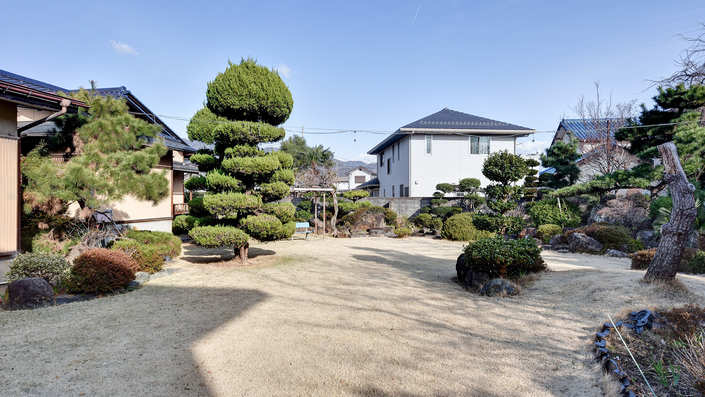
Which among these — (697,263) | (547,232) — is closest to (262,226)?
(697,263)

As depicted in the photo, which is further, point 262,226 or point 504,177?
point 504,177

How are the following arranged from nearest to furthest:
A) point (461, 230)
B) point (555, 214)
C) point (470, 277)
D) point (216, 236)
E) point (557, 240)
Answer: point (470, 277) → point (216, 236) → point (557, 240) → point (555, 214) → point (461, 230)

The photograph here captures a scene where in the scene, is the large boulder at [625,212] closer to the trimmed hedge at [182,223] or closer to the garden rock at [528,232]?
the garden rock at [528,232]

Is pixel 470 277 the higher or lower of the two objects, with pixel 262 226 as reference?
lower

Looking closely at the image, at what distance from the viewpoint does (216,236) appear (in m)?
8.22

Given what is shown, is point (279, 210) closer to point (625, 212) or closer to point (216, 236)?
point (216, 236)

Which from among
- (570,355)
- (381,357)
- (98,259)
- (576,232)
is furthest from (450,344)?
(576,232)

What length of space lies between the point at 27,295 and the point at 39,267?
76 cm

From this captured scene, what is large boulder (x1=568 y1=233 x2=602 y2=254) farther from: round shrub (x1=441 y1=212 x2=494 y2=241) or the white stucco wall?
the white stucco wall

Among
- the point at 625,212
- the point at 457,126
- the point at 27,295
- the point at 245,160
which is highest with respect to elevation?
the point at 457,126

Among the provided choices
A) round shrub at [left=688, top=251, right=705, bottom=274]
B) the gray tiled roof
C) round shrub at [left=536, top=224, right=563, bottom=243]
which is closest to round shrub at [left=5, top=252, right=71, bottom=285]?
round shrub at [left=688, top=251, right=705, bottom=274]

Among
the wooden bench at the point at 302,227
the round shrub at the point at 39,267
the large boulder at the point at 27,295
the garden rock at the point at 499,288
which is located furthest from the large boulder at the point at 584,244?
the round shrub at the point at 39,267

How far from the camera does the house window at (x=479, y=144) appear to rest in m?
21.1

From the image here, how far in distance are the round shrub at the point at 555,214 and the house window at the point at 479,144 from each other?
21.4 ft
